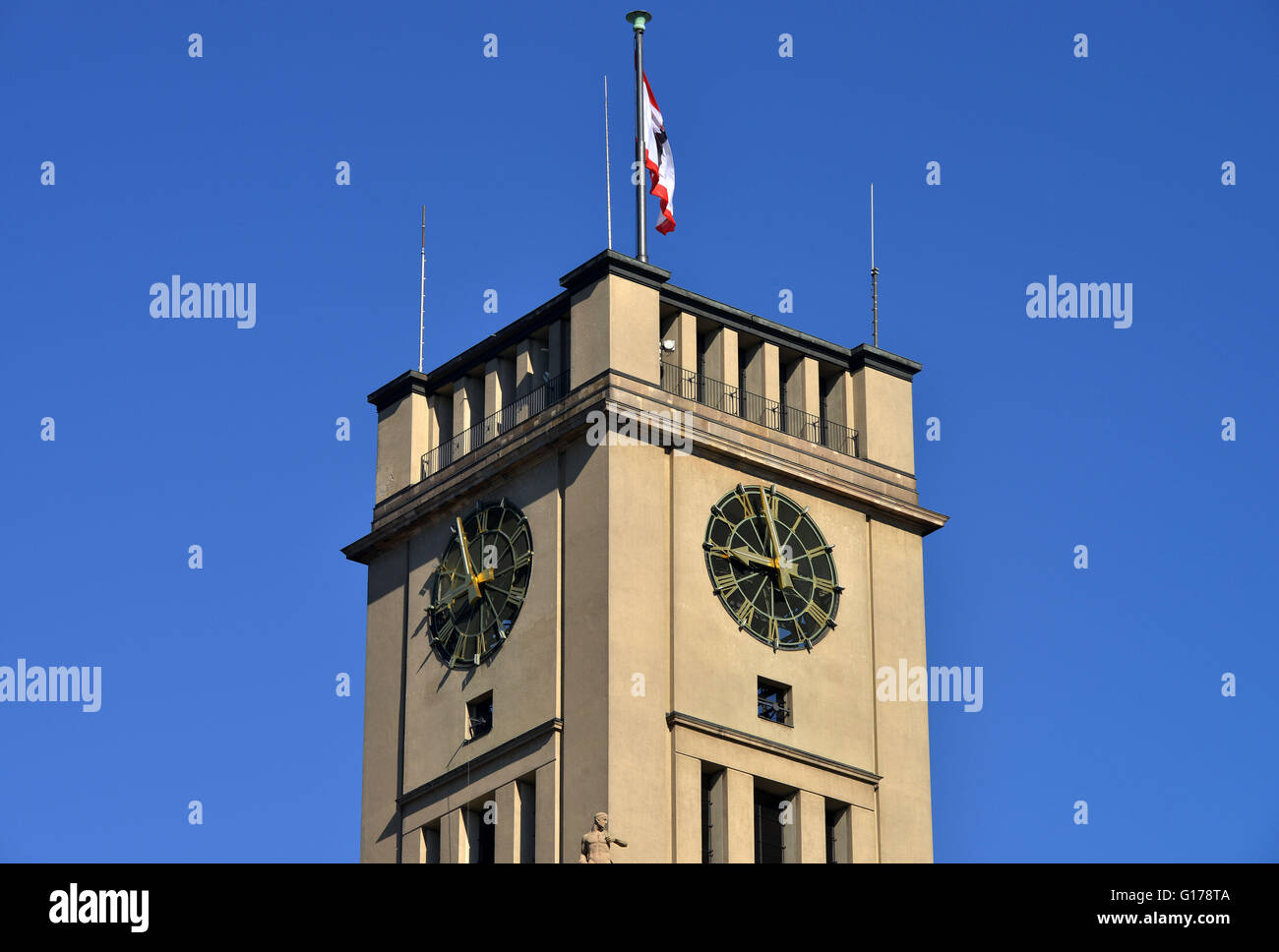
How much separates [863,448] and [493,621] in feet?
37.9

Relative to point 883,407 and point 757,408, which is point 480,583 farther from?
point 883,407

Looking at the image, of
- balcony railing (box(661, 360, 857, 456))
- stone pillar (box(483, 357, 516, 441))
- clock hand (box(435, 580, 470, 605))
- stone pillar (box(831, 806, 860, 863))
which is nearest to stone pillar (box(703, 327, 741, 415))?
balcony railing (box(661, 360, 857, 456))

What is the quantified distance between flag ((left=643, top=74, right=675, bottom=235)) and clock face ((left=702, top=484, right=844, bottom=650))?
9.03 metres

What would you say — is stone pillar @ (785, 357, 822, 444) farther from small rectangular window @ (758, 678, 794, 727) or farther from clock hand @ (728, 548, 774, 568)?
small rectangular window @ (758, 678, 794, 727)

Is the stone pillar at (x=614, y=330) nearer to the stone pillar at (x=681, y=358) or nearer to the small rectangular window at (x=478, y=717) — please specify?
the stone pillar at (x=681, y=358)

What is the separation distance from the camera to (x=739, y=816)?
284 ft

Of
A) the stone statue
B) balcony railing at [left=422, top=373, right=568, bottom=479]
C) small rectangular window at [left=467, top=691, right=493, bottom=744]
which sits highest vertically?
balcony railing at [left=422, top=373, right=568, bottom=479]

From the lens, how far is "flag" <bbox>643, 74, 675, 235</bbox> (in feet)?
312

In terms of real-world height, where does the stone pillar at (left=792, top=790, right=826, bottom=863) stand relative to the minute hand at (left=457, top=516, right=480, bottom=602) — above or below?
below

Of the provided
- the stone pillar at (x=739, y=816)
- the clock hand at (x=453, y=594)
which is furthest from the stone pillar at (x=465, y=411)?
the stone pillar at (x=739, y=816)

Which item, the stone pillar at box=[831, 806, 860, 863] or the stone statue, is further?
the stone pillar at box=[831, 806, 860, 863]

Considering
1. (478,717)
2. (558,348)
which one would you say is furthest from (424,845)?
(558,348)
